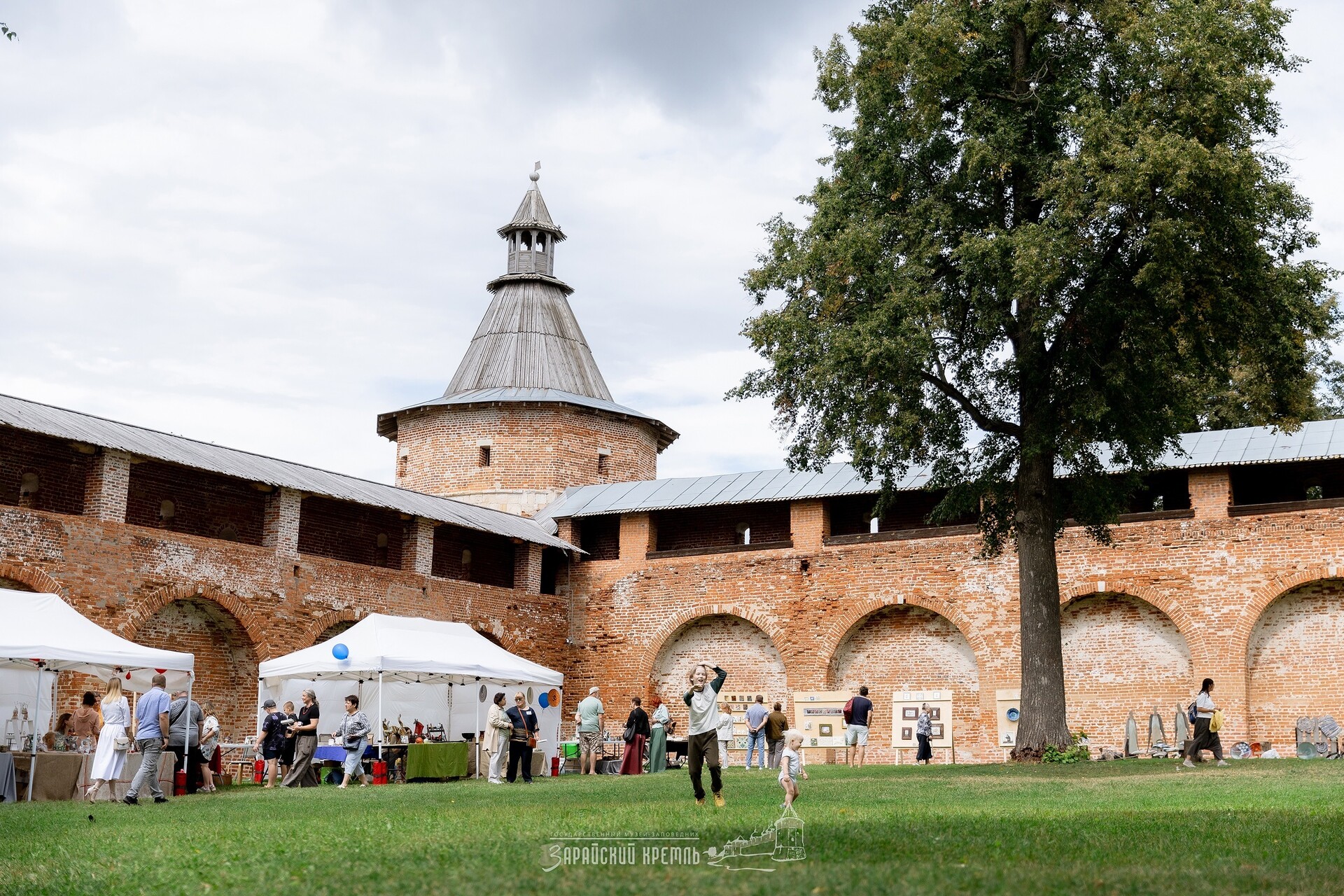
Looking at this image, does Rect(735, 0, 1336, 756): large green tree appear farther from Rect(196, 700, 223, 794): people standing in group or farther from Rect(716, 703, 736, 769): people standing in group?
Rect(196, 700, 223, 794): people standing in group

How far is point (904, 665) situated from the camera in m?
25.6

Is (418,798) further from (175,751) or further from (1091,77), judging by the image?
(1091,77)

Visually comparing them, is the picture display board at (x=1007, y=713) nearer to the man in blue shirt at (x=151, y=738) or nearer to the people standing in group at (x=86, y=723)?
the people standing in group at (x=86, y=723)

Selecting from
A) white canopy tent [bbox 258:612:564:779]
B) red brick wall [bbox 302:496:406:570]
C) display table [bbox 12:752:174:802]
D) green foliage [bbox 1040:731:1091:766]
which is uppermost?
red brick wall [bbox 302:496:406:570]

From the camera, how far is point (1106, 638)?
78.3 ft

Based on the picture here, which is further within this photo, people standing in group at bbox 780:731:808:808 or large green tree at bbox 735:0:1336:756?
large green tree at bbox 735:0:1336:756

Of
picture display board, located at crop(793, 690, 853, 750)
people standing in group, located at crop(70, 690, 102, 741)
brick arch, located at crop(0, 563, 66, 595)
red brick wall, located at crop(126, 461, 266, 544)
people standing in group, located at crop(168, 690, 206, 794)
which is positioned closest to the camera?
people standing in group, located at crop(168, 690, 206, 794)

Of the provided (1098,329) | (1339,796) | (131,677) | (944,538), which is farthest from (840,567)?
(1339,796)

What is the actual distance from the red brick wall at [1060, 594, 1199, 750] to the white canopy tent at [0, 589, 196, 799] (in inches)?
583

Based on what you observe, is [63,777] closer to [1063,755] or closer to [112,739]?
[112,739]

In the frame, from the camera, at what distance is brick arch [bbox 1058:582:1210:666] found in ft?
74.7

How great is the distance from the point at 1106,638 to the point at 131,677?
16.0m

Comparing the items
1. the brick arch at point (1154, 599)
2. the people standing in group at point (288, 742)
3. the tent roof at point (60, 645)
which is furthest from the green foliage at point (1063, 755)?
the tent roof at point (60, 645)

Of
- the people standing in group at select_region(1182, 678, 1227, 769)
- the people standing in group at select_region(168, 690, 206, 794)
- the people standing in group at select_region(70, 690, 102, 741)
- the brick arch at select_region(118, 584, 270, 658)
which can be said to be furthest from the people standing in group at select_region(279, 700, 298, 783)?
the people standing in group at select_region(1182, 678, 1227, 769)
